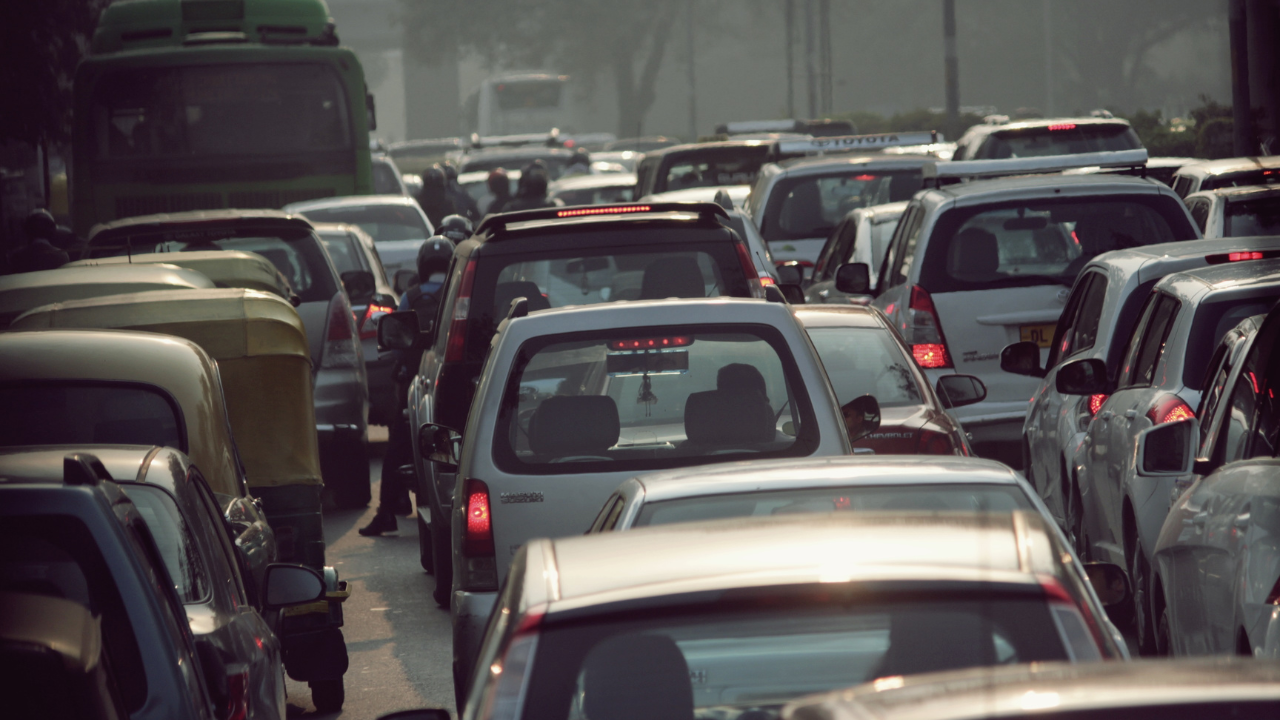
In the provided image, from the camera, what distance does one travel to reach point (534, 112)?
216 ft

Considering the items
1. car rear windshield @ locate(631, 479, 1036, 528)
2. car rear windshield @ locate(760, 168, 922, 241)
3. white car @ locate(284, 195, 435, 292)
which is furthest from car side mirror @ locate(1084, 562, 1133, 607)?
white car @ locate(284, 195, 435, 292)

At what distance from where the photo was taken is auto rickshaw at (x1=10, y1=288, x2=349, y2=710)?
8.88 m

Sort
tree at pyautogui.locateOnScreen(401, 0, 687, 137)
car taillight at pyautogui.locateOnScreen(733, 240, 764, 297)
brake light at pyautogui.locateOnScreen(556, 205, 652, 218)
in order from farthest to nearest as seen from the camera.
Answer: tree at pyautogui.locateOnScreen(401, 0, 687, 137) < brake light at pyautogui.locateOnScreen(556, 205, 652, 218) < car taillight at pyautogui.locateOnScreen(733, 240, 764, 297)

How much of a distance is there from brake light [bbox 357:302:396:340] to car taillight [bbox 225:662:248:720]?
10.0m

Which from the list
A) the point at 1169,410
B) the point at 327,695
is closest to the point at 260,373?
the point at 327,695

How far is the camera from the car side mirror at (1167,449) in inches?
253

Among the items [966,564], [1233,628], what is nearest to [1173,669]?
[966,564]

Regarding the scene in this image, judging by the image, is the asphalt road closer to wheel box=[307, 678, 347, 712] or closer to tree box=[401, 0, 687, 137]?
wheel box=[307, 678, 347, 712]

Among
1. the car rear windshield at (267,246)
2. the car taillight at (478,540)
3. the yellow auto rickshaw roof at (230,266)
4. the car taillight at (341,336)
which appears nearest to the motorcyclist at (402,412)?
the car taillight at (341,336)

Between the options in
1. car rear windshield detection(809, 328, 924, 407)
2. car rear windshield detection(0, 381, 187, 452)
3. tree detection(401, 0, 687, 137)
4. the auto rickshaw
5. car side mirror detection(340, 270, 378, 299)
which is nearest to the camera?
car rear windshield detection(0, 381, 187, 452)

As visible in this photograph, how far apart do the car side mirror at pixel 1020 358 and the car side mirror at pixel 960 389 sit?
25 cm

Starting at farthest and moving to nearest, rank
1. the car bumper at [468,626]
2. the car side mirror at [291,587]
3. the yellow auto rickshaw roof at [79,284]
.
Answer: the yellow auto rickshaw roof at [79,284]
the car bumper at [468,626]
the car side mirror at [291,587]

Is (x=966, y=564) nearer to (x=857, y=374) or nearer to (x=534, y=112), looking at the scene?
(x=857, y=374)

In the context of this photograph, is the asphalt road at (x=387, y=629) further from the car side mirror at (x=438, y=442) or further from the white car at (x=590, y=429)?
the car side mirror at (x=438, y=442)
